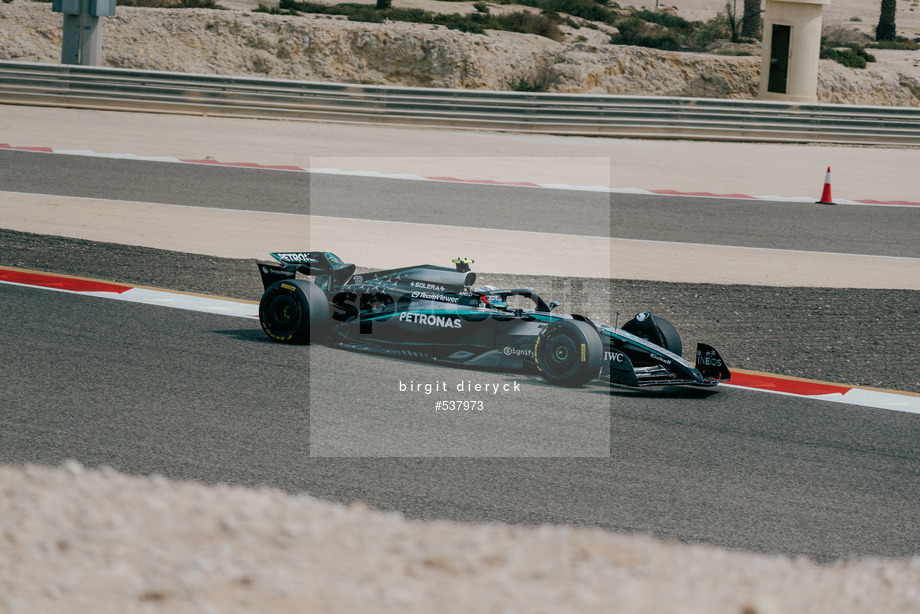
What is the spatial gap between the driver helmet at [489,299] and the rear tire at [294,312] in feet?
4.15

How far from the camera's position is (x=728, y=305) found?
11.1m

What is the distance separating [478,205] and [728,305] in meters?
6.02

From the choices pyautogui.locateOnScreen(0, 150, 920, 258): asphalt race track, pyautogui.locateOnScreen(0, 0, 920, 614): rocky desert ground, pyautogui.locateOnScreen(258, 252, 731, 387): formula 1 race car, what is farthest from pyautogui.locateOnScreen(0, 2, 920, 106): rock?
pyautogui.locateOnScreen(0, 0, 920, 614): rocky desert ground

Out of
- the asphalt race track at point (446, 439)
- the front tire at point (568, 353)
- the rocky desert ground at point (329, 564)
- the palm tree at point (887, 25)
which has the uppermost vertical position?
the palm tree at point (887, 25)

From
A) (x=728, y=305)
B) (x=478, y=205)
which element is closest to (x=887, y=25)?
(x=478, y=205)

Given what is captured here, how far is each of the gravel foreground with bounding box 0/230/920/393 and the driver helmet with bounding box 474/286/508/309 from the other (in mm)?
1751

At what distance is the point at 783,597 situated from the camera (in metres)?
3.94

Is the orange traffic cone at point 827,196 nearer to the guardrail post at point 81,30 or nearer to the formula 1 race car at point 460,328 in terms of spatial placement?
the formula 1 race car at point 460,328

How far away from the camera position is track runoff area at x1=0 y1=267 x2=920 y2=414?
8.44 metres

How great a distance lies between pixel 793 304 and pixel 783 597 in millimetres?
7685

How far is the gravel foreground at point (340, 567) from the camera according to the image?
3672 mm

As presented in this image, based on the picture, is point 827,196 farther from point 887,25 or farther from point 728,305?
point 887,25

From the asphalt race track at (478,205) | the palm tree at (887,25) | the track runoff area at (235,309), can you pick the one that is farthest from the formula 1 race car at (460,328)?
the palm tree at (887,25)

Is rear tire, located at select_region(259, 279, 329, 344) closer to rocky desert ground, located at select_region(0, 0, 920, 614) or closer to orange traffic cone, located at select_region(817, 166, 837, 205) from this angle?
rocky desert ground, located at select_region(0, 0, 920, 614)
